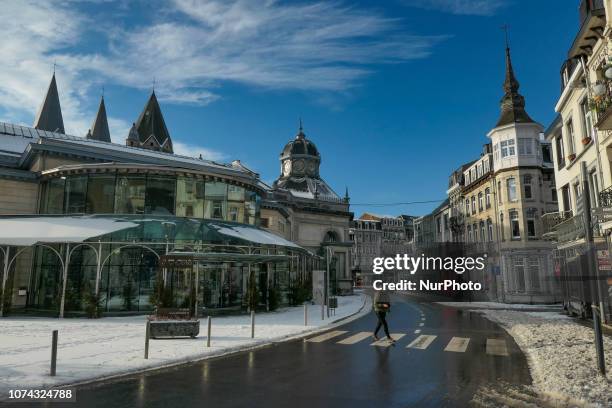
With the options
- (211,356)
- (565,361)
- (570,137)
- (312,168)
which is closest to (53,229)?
(211,356)

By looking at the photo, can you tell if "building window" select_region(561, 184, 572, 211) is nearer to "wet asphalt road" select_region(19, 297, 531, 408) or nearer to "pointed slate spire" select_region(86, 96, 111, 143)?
"wet asphalt road" select_region(19, 297, 531, 408)

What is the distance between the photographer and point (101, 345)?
1218 centimetres

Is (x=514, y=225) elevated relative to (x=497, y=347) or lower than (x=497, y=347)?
elevated

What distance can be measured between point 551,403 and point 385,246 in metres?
93.6

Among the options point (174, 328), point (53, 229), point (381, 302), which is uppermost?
point (53, 229)

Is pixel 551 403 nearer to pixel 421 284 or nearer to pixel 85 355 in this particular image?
pixel 85 355

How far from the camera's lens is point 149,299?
21500 mm

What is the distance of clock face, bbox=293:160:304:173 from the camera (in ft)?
214

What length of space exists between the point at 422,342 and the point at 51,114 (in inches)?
2933

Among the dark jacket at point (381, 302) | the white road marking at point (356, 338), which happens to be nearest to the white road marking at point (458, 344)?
the dark jacket at point (381, 302)

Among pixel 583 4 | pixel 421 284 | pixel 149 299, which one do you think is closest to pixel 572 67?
pixel 583 4

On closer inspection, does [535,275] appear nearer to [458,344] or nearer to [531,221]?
[531,221]

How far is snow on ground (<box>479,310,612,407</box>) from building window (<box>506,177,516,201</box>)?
2249cm

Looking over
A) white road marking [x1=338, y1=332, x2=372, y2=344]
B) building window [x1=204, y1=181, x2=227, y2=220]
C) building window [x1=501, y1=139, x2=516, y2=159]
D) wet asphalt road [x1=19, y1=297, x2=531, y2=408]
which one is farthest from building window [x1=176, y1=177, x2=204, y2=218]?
building window [x1=501, y1=139, x2=516, y2=159]
